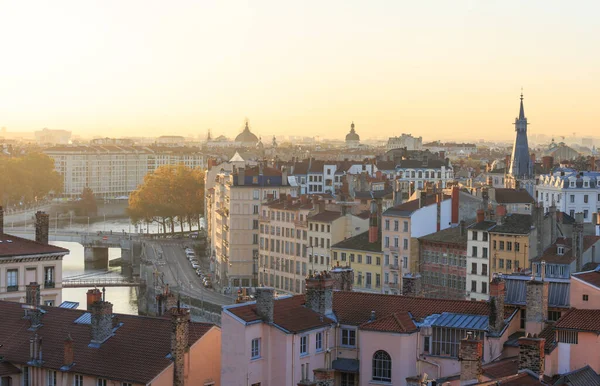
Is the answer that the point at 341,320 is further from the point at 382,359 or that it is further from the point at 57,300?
the point at 57,300

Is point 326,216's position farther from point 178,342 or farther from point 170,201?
point 170,201

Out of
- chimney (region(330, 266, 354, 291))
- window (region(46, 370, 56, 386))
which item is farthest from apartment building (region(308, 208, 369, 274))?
window (region(46, 370, 56, 386))

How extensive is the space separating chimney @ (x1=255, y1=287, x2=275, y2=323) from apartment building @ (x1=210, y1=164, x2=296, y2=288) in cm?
3752

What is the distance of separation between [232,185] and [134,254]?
36.9 feet

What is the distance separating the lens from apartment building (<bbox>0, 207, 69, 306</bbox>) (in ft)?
109

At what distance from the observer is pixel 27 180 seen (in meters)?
124

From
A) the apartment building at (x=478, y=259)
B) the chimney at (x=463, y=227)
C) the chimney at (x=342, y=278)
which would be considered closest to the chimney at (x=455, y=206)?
the chimney at (x=463, y=227)

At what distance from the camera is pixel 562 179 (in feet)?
240

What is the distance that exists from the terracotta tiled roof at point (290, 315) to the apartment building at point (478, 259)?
21.8 meters

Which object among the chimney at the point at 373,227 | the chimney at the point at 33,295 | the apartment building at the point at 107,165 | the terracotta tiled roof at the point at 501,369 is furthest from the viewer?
the apartment building at the point at 107,165

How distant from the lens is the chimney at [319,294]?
79.2ft

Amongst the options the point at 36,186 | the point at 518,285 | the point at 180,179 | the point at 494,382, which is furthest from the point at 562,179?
the point at 36,186

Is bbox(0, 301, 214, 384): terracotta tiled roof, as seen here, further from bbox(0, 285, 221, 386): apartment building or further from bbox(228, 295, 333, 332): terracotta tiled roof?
bbox(228, 295, 333, 332): terracotta tiled roof

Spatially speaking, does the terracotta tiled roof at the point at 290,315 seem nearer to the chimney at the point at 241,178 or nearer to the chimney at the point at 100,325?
the chimney at the point at 100,325
